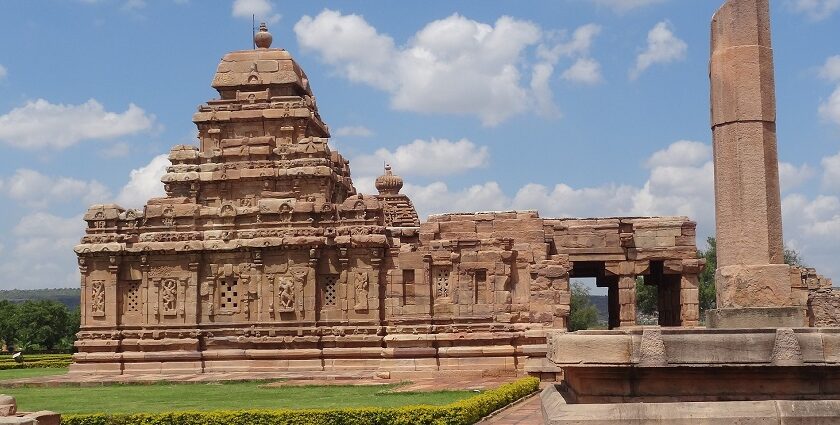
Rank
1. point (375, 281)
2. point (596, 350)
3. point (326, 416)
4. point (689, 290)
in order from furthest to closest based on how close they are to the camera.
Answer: point (375, 281) → point (689, 290) → point (326, 416) → point (596, 350)

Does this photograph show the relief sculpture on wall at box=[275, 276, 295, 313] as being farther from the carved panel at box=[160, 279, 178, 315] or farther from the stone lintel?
the stone lintel

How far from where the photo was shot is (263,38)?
28719 millimetres

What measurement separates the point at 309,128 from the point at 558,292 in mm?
10201

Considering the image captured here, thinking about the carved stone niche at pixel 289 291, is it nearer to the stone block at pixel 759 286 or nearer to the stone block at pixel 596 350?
the stone block at pixel 759 286

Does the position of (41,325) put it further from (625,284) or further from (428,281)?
(625,284)

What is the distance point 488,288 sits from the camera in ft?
75.6

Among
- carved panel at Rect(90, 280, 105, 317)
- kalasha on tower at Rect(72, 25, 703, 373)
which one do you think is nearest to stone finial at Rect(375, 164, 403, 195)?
kalasha on tower at Rect(72, 25, 703, 373)

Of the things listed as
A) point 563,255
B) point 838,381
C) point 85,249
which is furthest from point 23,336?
point 838,381

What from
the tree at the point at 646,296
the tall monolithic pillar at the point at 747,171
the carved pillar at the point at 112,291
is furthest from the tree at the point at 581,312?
the tall monolithic pillar at the point at 747,171

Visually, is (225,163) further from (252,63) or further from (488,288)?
(488,288)

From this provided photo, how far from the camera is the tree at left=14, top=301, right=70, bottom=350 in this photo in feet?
173

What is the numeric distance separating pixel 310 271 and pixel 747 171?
1553 centimetres

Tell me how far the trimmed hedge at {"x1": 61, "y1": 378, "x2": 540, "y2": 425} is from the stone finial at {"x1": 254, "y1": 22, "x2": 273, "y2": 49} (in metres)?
16.7

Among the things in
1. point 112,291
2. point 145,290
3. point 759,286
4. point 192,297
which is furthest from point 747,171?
point 112,291
